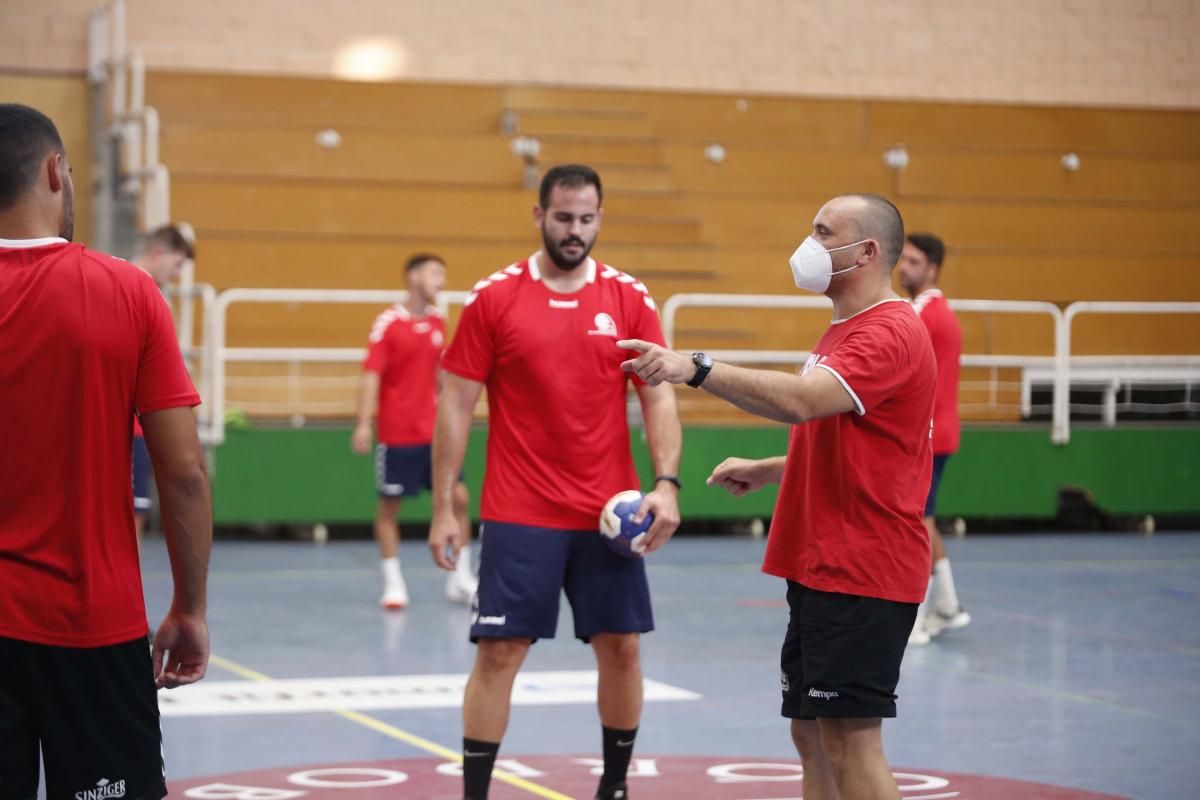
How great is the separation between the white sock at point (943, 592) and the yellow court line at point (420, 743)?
141 inches

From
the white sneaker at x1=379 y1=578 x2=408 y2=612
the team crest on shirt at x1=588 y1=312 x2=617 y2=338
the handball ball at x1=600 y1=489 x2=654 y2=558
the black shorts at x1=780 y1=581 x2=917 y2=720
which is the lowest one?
the white sneaker at x1=379 y1=578 x2=408 y2=612

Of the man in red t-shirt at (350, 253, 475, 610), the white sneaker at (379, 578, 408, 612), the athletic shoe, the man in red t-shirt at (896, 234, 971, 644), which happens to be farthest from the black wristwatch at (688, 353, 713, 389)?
the man in red t-shirt at (350, 253, 475, 610)

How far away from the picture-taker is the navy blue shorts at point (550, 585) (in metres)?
5.44

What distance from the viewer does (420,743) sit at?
22.0 ft

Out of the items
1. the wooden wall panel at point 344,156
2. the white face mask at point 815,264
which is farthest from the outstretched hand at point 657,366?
the wooden wall panel at point 344,156

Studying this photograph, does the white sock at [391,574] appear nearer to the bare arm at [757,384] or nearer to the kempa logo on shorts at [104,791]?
the bare arm at [757,384]

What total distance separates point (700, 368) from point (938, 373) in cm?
503

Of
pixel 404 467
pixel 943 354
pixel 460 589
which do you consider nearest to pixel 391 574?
pixel 460 589

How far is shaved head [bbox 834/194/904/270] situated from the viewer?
4441mm

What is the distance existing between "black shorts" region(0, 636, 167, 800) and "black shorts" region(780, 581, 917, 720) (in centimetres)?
178

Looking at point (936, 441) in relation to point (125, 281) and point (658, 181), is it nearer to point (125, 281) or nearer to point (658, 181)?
point (125, 281)

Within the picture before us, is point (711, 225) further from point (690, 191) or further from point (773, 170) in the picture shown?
point (773, 170)

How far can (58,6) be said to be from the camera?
1741 cm

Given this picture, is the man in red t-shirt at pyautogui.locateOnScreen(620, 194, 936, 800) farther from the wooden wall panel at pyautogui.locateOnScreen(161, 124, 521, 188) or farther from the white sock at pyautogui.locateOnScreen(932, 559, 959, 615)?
the wooden wall panel at pyautogui.locateOnScreen(161, 124, 521, 188)
